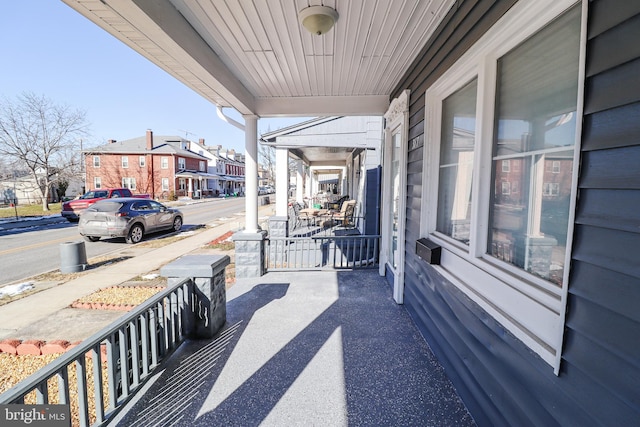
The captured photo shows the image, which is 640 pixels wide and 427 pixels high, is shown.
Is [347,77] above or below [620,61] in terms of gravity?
above

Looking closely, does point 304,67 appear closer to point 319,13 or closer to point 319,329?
point 319,13

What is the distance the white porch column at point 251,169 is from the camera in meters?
4.49

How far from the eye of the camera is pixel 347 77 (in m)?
3.60

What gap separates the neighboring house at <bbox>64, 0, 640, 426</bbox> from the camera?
0.93 meters

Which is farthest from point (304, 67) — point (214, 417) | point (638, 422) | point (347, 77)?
point (638, 422)

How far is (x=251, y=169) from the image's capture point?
452 cm

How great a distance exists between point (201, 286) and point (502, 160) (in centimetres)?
251

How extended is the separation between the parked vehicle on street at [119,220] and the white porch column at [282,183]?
14.3ft

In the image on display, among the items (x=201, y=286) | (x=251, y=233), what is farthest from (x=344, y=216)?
(x=201, y=286)

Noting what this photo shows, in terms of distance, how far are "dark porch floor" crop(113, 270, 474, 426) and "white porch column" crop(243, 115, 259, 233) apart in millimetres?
1480

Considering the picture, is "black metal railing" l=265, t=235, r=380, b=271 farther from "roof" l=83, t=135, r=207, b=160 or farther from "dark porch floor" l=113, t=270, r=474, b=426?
"roof" l=83, t=135, r=207, b=160

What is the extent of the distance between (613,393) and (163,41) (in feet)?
9.93

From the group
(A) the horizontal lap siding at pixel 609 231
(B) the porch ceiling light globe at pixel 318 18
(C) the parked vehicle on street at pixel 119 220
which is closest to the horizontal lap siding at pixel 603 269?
(A) the horizontal lap siding at pixel 609 231

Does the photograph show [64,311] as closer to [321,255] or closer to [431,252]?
[321,255]
